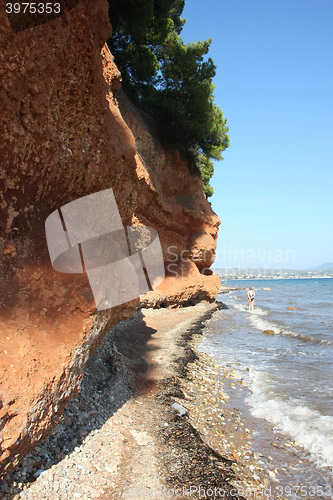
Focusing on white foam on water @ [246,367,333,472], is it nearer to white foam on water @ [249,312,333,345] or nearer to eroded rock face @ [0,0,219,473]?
eroded rock face @ [0,0,219,473]

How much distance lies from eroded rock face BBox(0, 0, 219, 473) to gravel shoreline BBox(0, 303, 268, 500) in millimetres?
510

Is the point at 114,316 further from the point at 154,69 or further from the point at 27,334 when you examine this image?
the point at 154,69

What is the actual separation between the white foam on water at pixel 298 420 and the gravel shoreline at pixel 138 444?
2.13 ft

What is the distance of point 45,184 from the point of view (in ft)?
10.9

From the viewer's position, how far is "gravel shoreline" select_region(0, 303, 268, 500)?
3104 mm

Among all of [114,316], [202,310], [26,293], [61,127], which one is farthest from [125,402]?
[202,310]

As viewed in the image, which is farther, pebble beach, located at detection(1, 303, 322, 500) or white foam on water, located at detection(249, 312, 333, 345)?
white foam on water, located at detection(249, 312, 333, 345)

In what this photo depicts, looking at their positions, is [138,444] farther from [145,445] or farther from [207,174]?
[207,174]

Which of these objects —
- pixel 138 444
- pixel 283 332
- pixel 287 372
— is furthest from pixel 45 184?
pixel 283 332

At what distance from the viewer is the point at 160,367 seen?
7031 mm

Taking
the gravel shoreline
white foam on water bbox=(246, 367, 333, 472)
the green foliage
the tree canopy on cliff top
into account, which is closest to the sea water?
white foam on water bbox=(246, 367, 333, 472)

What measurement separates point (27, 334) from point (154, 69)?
509 inches

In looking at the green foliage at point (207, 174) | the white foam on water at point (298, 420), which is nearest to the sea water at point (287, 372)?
the white foam on water at point (298, 420)

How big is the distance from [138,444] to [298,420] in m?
2.93
